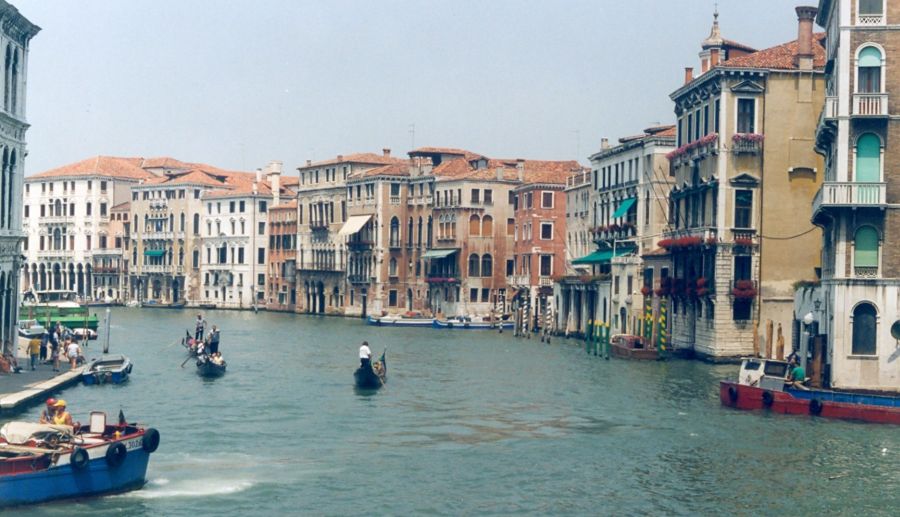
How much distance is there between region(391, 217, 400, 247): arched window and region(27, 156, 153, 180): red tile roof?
1347 inches

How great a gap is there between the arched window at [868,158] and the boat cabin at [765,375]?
4608mm

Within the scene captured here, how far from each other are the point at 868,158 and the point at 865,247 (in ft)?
6.55

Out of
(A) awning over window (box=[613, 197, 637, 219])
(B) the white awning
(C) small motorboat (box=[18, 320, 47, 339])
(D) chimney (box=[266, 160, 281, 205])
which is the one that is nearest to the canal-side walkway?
(C) small motorboat (box=[18, 320, 47, 339])

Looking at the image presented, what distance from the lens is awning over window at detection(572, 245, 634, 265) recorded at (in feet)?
187

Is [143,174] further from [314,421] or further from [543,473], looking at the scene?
[543,473]

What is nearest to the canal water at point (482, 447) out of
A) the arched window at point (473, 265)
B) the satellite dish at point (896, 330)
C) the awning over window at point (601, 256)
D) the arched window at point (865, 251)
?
the satellite dish at point (896, 330)

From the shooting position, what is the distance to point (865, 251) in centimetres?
3009

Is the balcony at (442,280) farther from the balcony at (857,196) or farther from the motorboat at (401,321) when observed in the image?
the balcony at (857,196)

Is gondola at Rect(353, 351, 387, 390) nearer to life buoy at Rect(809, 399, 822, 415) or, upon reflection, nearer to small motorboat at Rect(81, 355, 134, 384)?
small motorboat at Rect(81, 355, 134, 384)

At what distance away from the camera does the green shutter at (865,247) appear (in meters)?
30.0

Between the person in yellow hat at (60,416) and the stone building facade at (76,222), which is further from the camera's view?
the stone building facade at (76,222)

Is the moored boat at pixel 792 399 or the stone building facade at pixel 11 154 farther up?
the stone building facade at pixel 11 154

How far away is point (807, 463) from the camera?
23.9 m

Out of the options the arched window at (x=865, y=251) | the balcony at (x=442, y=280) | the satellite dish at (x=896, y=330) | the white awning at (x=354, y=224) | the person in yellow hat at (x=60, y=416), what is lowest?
the person in yellow hat at (x=60, y=416)
